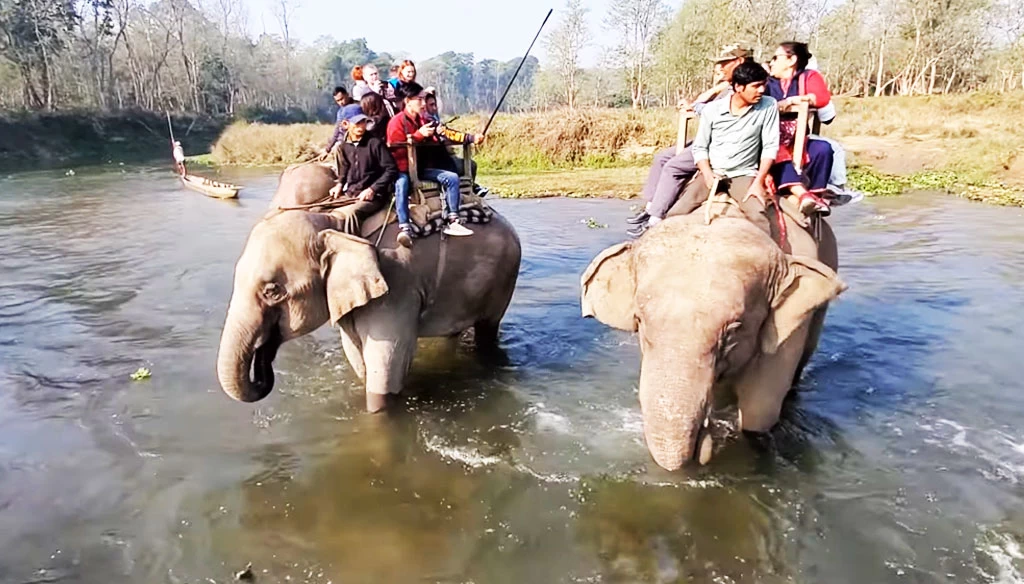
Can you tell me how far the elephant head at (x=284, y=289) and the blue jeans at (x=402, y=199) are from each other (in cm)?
56

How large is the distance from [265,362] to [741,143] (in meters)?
3.28

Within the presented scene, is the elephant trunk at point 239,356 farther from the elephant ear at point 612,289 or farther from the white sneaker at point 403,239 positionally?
the elephant ear at point 612,289

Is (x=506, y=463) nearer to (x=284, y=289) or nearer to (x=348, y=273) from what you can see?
(x=348, y=273)

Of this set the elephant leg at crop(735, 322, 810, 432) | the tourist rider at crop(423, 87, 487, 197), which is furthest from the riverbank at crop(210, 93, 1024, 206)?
the elephant leg at crop(735, 322, 810, 432)

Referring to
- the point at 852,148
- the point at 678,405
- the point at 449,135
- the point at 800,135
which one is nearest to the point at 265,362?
the point at 449,135

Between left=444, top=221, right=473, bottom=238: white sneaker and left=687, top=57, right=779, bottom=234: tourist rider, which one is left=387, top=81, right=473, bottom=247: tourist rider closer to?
left=444, top=221, right=473, bottom=238: white sneaker

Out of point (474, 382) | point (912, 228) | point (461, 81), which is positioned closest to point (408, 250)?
point (474, 382)

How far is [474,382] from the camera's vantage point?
21.8 ft

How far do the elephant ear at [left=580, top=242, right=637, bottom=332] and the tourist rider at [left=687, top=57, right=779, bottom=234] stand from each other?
75 cm

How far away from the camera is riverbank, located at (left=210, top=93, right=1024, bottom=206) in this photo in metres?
19.1

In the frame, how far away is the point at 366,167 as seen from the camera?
5.66 metres

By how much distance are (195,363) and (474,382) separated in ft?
8.81

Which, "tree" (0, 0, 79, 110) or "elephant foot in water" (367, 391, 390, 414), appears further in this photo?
"tree" (0, 0, 79, 110)

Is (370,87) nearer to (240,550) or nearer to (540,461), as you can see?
(540,461)
